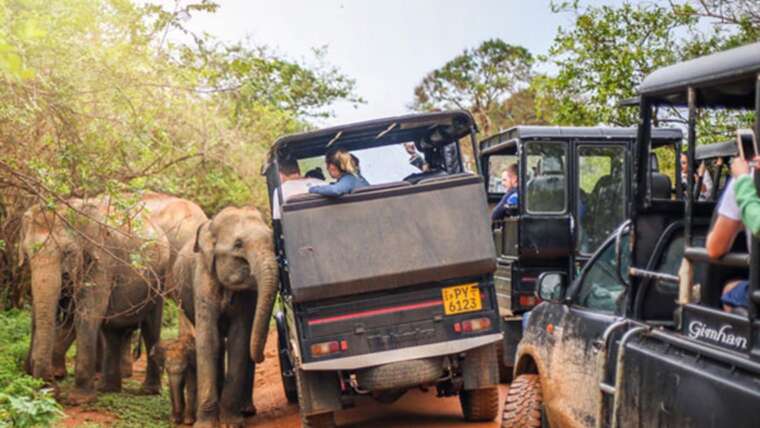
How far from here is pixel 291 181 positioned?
10.1m

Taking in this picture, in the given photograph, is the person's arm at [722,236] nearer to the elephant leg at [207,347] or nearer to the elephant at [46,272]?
the elephant leg at [207,347]

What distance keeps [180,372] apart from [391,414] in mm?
2385

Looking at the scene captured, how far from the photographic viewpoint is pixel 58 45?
10133 mm

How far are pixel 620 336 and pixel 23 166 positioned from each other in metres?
6.39

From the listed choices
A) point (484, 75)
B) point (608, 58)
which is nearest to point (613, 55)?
point (608, 58)

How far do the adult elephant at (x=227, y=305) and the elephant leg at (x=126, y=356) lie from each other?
3482mm

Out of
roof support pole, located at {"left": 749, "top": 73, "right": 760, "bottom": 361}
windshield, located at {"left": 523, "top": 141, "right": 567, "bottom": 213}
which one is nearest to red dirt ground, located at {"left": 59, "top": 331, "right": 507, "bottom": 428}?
windshield, located at {"left": 523, "top": 141, "right": 567, "bottom": 213}

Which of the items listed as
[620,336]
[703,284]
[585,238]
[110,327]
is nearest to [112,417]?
[110,327]

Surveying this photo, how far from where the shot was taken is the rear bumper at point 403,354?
9.16m

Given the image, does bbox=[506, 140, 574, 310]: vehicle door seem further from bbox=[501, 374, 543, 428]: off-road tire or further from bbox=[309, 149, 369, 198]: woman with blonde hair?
bbox=[501, 374, 543, 428]: off-road tire

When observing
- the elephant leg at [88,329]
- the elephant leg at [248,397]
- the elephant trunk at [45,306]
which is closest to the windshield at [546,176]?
the elephant leg at [248,397]

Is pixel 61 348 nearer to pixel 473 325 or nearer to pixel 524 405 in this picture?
pixel 473 325

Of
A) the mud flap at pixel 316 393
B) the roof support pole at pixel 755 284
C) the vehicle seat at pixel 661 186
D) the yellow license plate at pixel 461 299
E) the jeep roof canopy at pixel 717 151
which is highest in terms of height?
the jeep roof canopy at pixel 717 151

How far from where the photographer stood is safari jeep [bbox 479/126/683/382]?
456 inches
